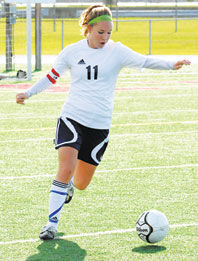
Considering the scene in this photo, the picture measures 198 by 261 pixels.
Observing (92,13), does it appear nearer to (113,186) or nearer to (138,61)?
(138,61)

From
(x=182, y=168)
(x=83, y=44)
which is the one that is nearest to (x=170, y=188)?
(x=182, y=168)

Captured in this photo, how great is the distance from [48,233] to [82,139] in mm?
1006

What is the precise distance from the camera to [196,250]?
572 centimetres

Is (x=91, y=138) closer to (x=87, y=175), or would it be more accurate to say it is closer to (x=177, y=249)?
(x=87, y=175)

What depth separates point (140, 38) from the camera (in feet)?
116

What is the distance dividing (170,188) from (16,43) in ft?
88.6

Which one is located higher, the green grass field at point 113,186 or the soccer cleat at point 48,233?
the soccer cleat at point 48,233

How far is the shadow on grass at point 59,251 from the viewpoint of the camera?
217 inches

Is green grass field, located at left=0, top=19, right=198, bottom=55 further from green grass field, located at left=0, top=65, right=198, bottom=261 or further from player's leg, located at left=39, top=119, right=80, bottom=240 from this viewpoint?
player's leg, located at left=39, top=119, right=80, bottom=240

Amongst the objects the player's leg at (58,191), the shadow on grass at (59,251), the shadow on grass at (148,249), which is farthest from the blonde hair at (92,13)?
the shadow on grass at (148,249)

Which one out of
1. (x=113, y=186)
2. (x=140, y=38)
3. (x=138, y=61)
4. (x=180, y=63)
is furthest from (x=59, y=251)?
(x=140, y=38)

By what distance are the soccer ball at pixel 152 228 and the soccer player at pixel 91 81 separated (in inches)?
31.4

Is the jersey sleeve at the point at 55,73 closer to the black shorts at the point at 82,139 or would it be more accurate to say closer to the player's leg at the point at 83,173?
the black shorts at the point at 82,139

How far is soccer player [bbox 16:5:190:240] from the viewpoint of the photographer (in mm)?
6223
